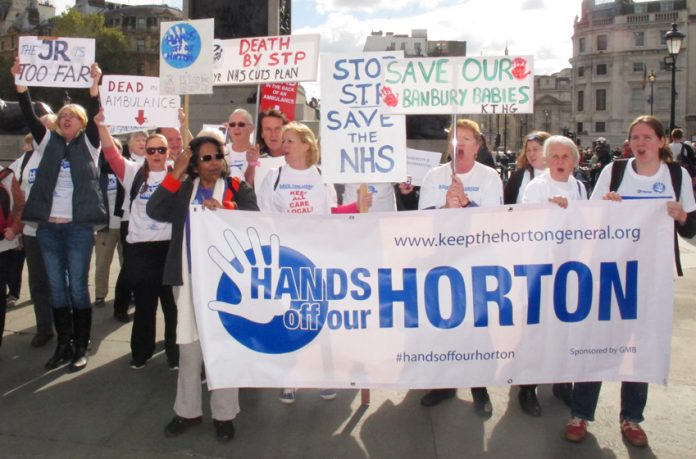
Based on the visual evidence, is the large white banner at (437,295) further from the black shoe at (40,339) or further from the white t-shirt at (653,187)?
the black shoe at (40,339)

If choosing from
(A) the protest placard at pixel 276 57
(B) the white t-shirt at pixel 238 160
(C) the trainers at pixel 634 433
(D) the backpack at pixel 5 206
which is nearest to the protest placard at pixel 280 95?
(A) the protest placard at pixel 276 57

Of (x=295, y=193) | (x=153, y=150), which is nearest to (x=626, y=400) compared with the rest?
(x=295, y=193)

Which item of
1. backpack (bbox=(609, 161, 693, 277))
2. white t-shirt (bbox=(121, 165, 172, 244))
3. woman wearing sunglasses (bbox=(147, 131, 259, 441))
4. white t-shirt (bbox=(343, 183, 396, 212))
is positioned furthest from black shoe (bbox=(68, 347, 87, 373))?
backpack (bbox=(609, 161, 693, 277))

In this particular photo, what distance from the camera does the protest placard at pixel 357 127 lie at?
4.32 metres

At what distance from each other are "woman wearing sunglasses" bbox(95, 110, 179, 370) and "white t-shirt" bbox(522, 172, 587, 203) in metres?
2.65

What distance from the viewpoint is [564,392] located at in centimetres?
455

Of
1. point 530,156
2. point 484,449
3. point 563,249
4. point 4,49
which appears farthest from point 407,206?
point 4,49

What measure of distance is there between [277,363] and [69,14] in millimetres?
55398

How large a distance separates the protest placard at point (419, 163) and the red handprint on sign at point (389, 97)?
2.21m

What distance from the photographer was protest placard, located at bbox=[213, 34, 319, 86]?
21.5ft

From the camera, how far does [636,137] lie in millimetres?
4109

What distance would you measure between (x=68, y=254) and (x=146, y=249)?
586 millimetres

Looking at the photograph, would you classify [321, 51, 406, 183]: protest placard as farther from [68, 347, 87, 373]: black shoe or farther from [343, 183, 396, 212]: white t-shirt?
[68, 347, 87, 373]: black shoe

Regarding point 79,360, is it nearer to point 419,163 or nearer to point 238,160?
point 238,160
